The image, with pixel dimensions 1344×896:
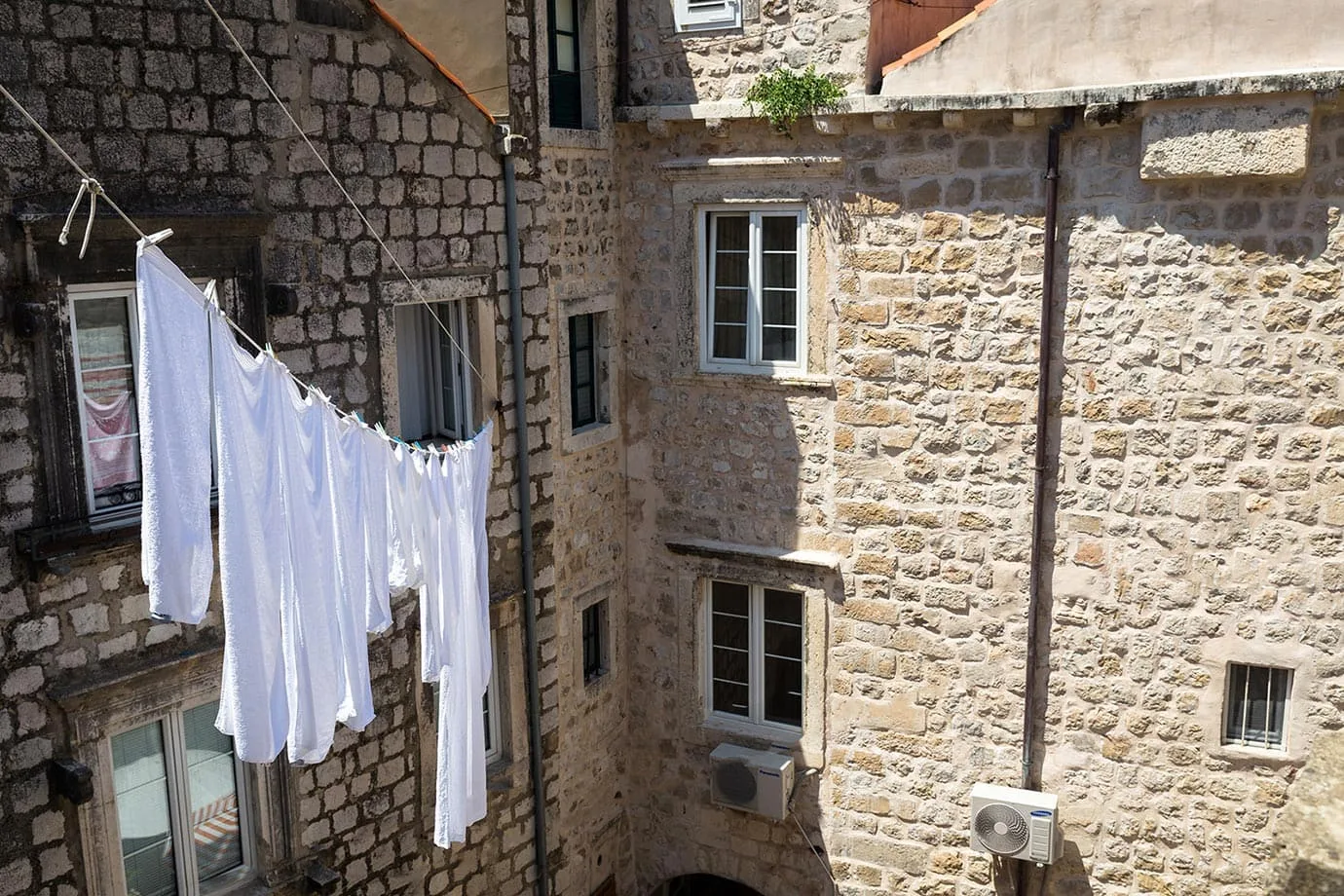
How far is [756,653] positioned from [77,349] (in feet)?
19.5

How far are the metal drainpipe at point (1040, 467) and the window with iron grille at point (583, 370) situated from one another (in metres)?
3.52

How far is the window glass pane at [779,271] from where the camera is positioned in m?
10.1

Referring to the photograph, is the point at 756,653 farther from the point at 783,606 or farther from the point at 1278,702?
the point at 1278,702

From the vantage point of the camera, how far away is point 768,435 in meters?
10.3

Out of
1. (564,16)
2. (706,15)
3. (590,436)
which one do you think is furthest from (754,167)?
(590,436)

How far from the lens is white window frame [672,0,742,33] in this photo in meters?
9.84

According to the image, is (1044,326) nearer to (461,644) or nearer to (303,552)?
(461,644)

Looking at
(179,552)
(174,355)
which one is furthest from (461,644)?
(174,355)

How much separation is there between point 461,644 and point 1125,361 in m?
4.89

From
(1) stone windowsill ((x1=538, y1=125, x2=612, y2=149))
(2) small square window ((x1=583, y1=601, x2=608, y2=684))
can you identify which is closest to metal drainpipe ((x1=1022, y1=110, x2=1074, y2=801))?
(1) stone windowsill ((x1=538, y1=125, x2=612, y2=149))

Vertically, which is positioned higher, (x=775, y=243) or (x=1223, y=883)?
(x=775, y=243)

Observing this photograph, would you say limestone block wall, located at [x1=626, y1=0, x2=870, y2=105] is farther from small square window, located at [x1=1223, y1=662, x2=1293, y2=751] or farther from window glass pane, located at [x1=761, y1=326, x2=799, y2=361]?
small square window, located at [x1=1223, y1=662, x2=1293, y2=751]

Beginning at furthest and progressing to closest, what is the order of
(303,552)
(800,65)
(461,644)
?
1. (800,65)
2. (461,644)
3. (303,552)

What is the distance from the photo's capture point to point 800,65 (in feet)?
31.8
